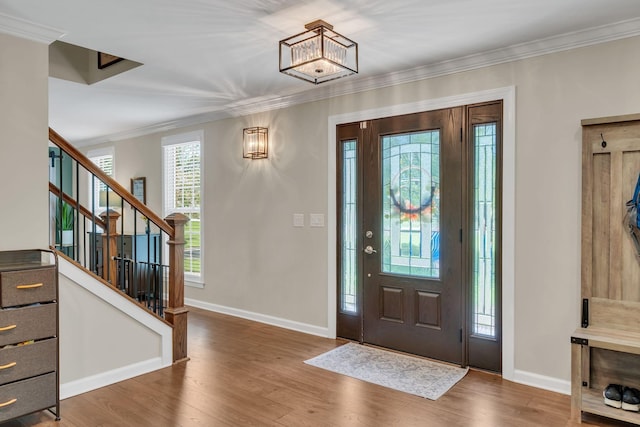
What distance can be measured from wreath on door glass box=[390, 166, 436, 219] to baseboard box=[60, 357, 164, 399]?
2.33 metres

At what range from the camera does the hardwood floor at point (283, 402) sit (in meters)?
2.62

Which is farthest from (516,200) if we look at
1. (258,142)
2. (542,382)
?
(258,142)

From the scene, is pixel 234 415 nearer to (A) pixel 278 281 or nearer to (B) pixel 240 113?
(A) pixel 278 281

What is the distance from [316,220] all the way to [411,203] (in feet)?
3.40

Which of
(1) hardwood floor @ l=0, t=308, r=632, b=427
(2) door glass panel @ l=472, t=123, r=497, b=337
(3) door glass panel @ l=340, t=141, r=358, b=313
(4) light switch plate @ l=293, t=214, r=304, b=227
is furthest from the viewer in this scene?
(4) light switch plate @ l=293, t=214, r=304, b=227

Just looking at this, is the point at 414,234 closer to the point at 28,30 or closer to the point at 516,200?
the point at 516,200

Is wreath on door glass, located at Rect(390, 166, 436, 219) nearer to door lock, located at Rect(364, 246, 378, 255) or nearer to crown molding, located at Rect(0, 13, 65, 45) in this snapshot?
door lock, located at Rect(364, 246, 378, 255)

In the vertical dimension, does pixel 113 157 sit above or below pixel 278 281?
above

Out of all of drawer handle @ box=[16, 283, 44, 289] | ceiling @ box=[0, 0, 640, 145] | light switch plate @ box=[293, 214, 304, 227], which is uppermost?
ceiling @ box=[0, 0, 640, 145]

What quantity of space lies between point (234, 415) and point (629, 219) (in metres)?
2.69

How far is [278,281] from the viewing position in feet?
15.5

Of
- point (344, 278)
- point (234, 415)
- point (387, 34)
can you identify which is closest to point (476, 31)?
point (387, 34)

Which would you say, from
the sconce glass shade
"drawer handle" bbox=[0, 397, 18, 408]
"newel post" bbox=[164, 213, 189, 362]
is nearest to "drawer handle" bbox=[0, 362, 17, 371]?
"drawer handle" bbox=[0, 397, 18, 408]

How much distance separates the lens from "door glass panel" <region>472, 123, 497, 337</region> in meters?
3.36
